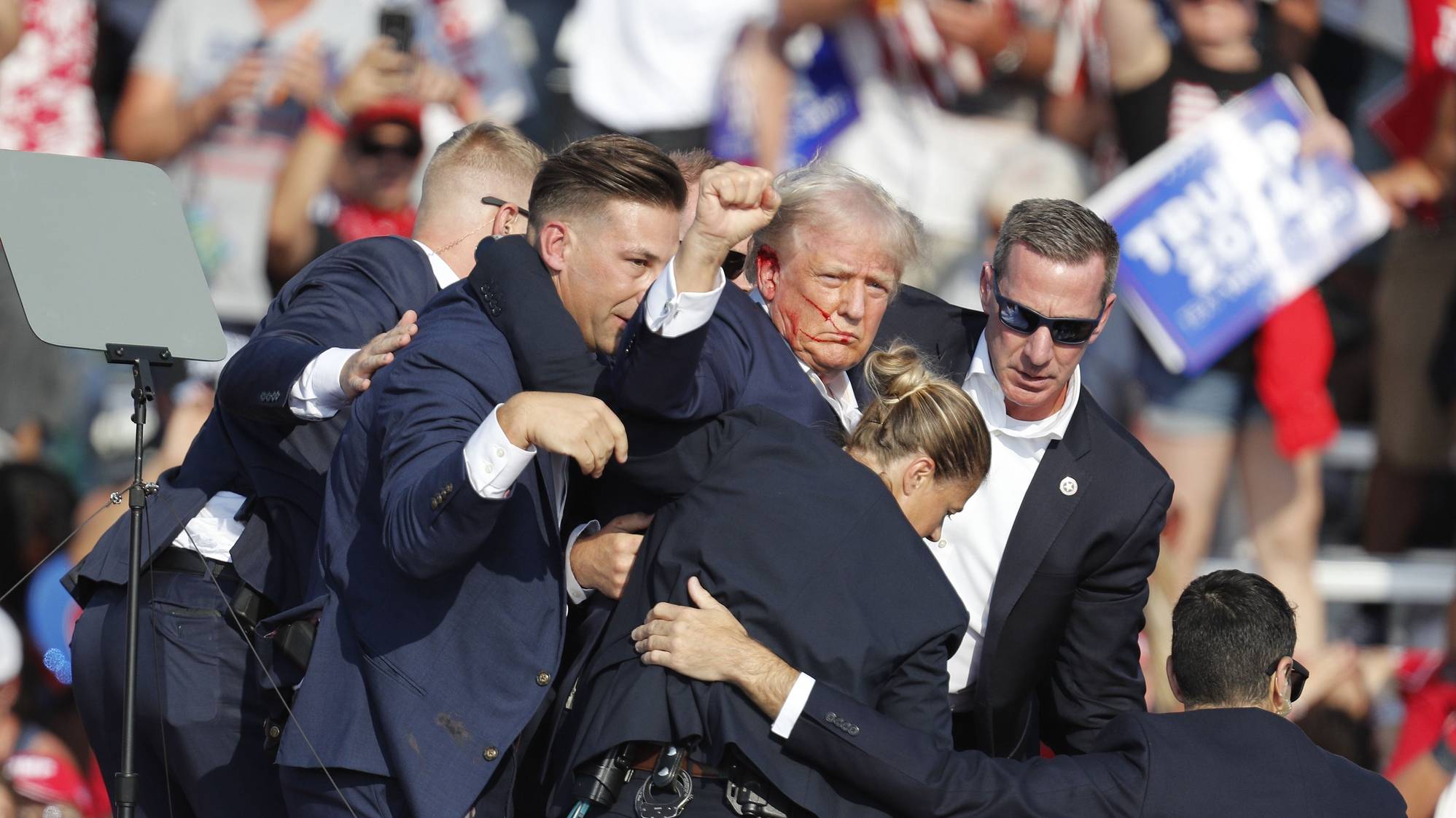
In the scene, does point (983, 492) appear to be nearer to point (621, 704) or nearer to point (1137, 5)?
point (621, 704)

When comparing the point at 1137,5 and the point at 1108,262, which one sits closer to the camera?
the point at 1108,262

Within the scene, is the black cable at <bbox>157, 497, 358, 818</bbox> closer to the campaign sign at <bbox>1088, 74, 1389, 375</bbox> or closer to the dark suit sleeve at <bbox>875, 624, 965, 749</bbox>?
the dark suit sleeve at <bbox>875, 624, 965, 749</bbox>

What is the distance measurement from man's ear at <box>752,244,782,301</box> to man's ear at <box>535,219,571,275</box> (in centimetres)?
54

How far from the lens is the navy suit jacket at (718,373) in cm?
248

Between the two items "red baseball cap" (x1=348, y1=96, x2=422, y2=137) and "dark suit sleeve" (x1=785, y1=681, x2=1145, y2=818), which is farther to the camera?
"red baseball cap" (x1=348, y1=96, x2=422, y2=137)

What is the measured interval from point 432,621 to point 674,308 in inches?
27.1

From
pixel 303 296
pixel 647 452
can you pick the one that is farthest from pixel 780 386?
pixel 303 296

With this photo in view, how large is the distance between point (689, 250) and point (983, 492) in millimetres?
1303

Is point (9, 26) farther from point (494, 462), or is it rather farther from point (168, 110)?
point (494, 462)

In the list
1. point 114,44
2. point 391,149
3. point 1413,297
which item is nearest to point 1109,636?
point 391,149

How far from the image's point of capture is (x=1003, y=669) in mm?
3428

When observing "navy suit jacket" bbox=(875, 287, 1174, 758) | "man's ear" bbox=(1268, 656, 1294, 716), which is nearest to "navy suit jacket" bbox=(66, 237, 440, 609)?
"navy suit jacket" bbox=(875, 287, 1174, 758)

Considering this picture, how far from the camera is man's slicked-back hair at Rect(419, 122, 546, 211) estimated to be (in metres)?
3.71

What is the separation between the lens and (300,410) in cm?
307
